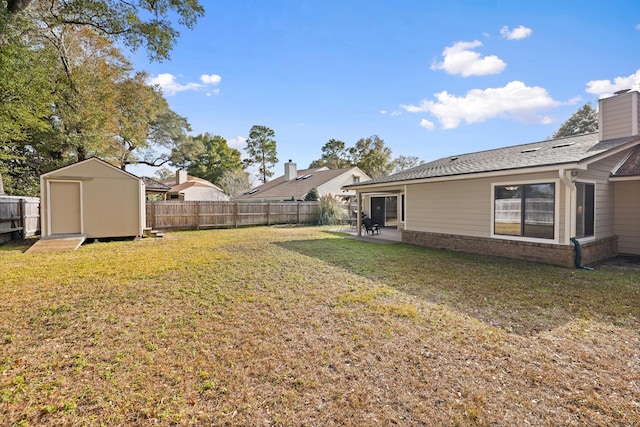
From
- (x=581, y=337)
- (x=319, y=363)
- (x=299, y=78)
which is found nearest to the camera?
(x=319, y=363)

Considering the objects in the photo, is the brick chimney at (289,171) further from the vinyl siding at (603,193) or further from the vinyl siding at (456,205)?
the vinyl siding at (603,193)

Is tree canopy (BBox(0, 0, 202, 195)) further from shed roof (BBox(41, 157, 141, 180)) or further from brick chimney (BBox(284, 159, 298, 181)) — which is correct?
brick chimney (BBox(284, 159, 298, 181))

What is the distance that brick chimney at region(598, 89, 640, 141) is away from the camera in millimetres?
7747

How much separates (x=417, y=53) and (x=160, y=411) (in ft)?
43.8

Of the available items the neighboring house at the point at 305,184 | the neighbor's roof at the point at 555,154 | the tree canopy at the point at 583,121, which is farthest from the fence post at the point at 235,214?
the tree canopy at the point at 583,121

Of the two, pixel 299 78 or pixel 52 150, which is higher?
pixel 299 78

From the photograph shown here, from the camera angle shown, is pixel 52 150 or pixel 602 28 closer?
pixel 602 28

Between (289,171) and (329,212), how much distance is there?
37.7 ft

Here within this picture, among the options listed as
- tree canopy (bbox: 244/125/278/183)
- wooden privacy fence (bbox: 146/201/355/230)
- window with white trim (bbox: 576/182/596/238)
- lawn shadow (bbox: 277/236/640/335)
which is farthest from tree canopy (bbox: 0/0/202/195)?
tree canopy (bbox: 244/125/278/183)

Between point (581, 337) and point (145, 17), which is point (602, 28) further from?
point (145, 17)

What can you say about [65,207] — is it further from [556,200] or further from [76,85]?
[556,200]

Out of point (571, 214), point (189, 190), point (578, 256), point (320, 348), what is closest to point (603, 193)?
point (571, 214)

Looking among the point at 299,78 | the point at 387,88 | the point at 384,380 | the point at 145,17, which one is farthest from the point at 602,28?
the point at 145,17

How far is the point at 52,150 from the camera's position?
52.5 ft
